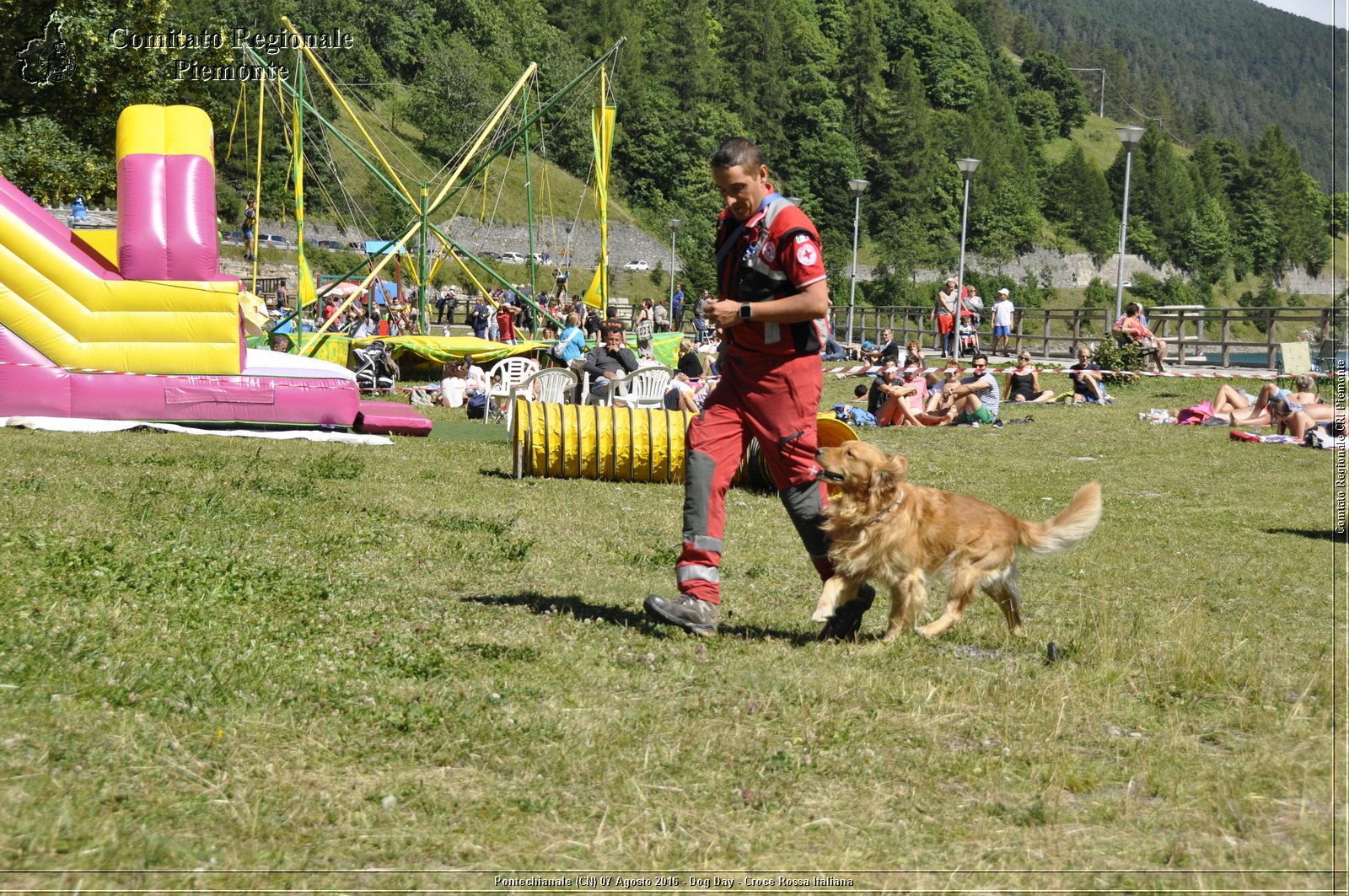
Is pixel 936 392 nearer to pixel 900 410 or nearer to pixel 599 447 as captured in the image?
pixel 900 410

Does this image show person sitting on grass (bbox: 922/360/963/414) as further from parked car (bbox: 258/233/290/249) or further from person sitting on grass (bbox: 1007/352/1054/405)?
parked car (bbox: 258/233/290/249)

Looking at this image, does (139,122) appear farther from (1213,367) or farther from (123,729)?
(1213,367)

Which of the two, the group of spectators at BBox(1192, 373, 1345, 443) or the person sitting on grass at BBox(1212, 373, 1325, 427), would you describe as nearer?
the group of spectators at BBox(1192, 373, 1345, 443)

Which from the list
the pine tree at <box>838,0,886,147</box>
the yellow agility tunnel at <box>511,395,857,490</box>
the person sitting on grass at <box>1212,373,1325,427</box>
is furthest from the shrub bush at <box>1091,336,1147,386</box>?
the pine tree at <box>838,0,886,147</box>

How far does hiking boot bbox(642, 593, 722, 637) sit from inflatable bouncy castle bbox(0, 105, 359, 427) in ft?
29.0

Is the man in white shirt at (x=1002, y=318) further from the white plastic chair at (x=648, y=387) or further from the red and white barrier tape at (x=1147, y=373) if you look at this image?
the white plastic chair at (x=648, y=387)

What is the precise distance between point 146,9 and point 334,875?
29934mm

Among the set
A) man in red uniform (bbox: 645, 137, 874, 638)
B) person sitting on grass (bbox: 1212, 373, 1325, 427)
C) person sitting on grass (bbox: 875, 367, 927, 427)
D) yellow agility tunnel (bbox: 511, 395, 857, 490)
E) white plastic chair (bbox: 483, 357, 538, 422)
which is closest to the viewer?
man in red uniform (bbox: 645, 137, 874, 638)

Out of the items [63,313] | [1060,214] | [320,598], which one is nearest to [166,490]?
[320,598]

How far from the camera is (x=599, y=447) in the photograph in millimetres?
11367

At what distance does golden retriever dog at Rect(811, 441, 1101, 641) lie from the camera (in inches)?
226

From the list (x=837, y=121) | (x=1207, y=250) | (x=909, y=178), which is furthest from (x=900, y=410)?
(x=1207, y=250)

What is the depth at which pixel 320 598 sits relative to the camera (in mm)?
6145

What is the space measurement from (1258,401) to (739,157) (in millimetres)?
14768
